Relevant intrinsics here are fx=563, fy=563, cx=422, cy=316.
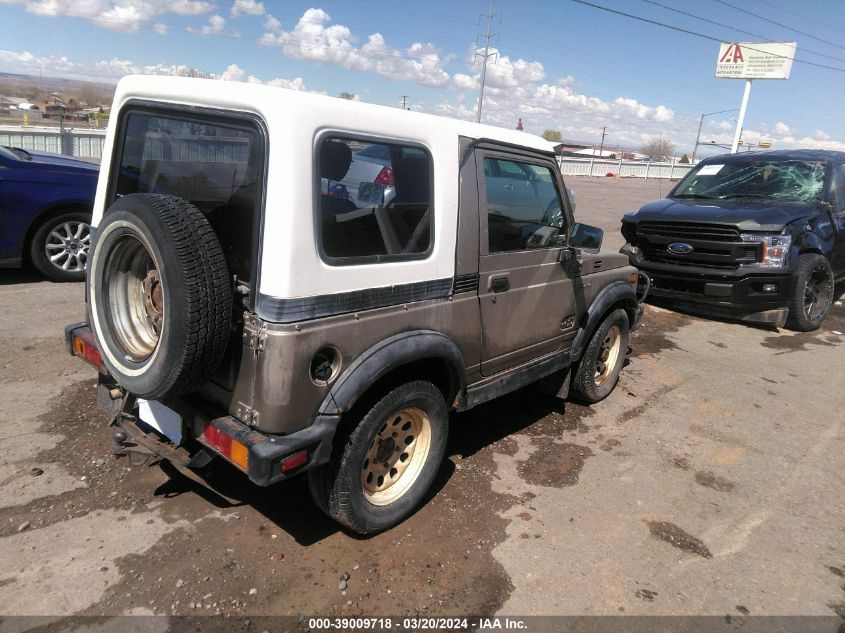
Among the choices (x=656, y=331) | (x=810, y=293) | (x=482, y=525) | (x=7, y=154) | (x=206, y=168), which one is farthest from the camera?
(x=810, y=293)

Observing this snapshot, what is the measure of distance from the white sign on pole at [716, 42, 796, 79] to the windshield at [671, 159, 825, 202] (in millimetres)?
41124

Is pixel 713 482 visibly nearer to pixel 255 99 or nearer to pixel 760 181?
pixel 255 99

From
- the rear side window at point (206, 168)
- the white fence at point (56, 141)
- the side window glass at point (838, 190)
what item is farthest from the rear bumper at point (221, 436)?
the white fence at point (56, 141)

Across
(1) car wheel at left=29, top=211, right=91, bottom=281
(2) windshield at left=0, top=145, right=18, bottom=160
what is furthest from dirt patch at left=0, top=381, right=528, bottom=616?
(2) windshield at left=0, top=145, right=18, bottom=160

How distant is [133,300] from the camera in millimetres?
2545

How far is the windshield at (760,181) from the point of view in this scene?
731 cm

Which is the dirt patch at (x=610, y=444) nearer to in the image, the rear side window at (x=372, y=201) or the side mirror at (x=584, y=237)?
the side mirror at (x=584, y=237)

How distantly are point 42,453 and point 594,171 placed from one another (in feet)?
131

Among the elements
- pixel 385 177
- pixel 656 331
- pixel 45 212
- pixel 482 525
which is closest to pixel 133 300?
pixel 385 177

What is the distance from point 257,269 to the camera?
2.20m

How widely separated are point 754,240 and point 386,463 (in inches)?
225

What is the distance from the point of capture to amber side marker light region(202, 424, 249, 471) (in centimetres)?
224

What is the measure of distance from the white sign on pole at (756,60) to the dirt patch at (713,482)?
4694 centimetres

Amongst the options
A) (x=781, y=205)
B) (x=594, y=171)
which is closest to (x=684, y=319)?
(x=781, y=205)
